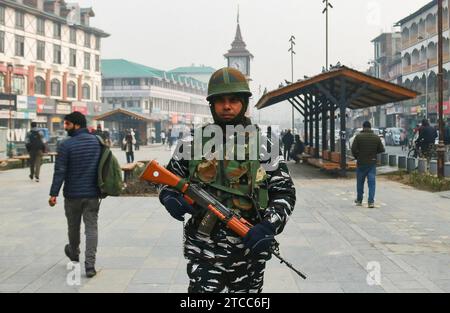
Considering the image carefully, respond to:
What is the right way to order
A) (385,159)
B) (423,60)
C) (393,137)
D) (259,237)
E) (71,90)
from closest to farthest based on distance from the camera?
(259,237), (385,159), (393,137), (423,60), (71,90)

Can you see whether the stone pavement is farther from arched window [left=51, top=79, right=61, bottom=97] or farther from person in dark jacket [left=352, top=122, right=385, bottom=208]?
arched window [left=51, top=79, right=61, bottom=97]

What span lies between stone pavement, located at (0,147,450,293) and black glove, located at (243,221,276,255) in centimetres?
242

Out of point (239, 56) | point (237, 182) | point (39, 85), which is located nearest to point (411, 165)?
point (237, 182)

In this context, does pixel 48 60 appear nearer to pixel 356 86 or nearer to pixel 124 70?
pixel 124 70

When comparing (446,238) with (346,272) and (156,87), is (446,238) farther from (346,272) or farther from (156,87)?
(156,87)

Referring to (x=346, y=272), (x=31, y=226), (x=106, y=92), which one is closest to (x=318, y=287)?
(x=346, y=272)

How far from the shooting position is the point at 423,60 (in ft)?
175

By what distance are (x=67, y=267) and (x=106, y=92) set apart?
8166 centimetres

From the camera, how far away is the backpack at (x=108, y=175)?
18.8ft

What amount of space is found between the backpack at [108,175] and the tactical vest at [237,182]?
300 centimetres

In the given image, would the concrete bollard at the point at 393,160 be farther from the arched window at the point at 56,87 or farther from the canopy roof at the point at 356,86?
the arched window at the point at 56,87

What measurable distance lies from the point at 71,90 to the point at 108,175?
168ft

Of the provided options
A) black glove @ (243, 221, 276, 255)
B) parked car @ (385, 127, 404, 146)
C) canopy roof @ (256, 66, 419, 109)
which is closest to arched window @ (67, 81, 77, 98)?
parked car @ (385, 127, 404, 146)

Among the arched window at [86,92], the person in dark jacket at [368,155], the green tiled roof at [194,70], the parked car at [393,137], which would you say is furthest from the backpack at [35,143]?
the green tiled roof at [194,70]
